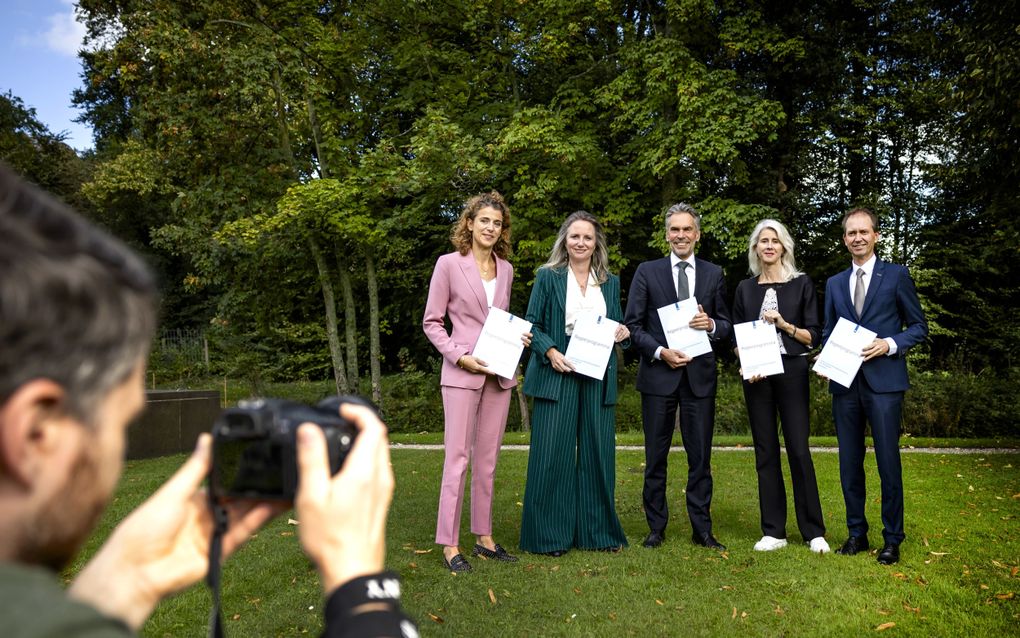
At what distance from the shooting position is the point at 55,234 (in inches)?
29.3

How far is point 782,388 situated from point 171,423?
32.0 ft

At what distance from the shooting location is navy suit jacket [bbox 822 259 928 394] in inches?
207

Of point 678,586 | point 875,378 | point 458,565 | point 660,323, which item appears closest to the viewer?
point 678,586

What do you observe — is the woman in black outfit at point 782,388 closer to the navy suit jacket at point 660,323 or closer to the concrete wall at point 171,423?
the navy suit jacket at point 660,323

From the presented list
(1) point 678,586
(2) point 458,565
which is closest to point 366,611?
(1) point 678,586

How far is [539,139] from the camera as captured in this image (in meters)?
14.0

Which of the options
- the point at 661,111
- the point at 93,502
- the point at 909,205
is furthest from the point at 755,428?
the point at 909,205

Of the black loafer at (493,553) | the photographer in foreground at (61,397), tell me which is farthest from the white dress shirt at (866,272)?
the photographer in foreground at (61,397)

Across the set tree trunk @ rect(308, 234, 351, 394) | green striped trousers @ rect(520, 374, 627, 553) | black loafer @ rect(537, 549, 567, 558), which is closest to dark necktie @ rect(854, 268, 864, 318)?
green striped trousers @ rect(520, 374, 627, 553)

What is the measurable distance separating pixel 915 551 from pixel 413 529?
3853 millimetres

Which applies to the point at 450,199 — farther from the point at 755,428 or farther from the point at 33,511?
the point at 33,511

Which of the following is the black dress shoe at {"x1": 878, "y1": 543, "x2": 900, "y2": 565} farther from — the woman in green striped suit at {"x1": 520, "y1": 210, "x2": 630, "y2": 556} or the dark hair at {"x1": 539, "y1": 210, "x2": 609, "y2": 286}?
the dark hair at {"x1": 539, "y1": 210, "x2": 609, "y2": 286}

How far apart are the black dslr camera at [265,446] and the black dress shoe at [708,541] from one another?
5095 mm

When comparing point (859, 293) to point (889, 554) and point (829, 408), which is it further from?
point (829, 408)
